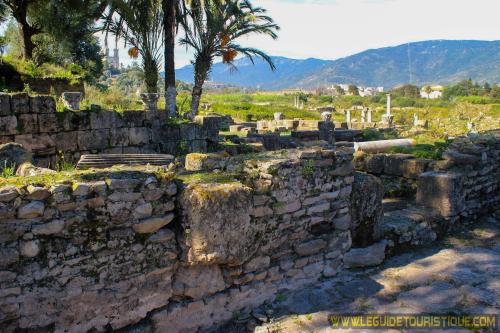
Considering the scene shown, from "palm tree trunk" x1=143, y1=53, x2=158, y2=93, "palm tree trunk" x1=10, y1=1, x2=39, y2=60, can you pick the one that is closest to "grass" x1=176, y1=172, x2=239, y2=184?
"palm tree trunk" x1=143, y1=53, x2=158, y2=93

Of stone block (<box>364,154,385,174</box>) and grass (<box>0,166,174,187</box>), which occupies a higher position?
grass (<box>0,166,174,187</box>)

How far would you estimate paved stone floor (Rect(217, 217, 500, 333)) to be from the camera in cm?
396

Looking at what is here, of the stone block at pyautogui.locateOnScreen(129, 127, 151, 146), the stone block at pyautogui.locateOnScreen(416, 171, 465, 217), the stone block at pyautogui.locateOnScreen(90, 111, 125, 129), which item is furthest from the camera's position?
the stone block at pyautogui.locateOnScreen(129, 127, 151, 146)

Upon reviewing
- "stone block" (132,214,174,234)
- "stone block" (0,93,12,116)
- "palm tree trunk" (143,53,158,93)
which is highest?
"palm tree trunk" (143,53,158,93)

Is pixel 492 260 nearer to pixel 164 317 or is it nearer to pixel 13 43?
pixel 164 317

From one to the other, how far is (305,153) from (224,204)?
1171 millimetres

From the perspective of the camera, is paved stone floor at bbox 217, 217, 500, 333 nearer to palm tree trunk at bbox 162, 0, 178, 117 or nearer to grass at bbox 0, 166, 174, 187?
grass at bbox 0, 166, 174, 187

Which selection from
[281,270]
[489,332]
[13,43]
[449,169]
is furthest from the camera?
[13,43]

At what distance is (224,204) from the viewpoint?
3.77 m

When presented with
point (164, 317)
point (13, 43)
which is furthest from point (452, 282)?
point (13, 43)

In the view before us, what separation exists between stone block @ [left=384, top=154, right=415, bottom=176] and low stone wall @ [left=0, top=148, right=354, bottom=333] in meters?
3.35

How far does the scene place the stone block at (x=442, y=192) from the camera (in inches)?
244

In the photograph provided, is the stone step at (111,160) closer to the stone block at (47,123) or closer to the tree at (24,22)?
the stone block at (47,123)

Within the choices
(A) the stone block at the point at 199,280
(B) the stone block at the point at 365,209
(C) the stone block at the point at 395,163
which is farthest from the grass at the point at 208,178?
(C) the stone block at the point at 395,163
